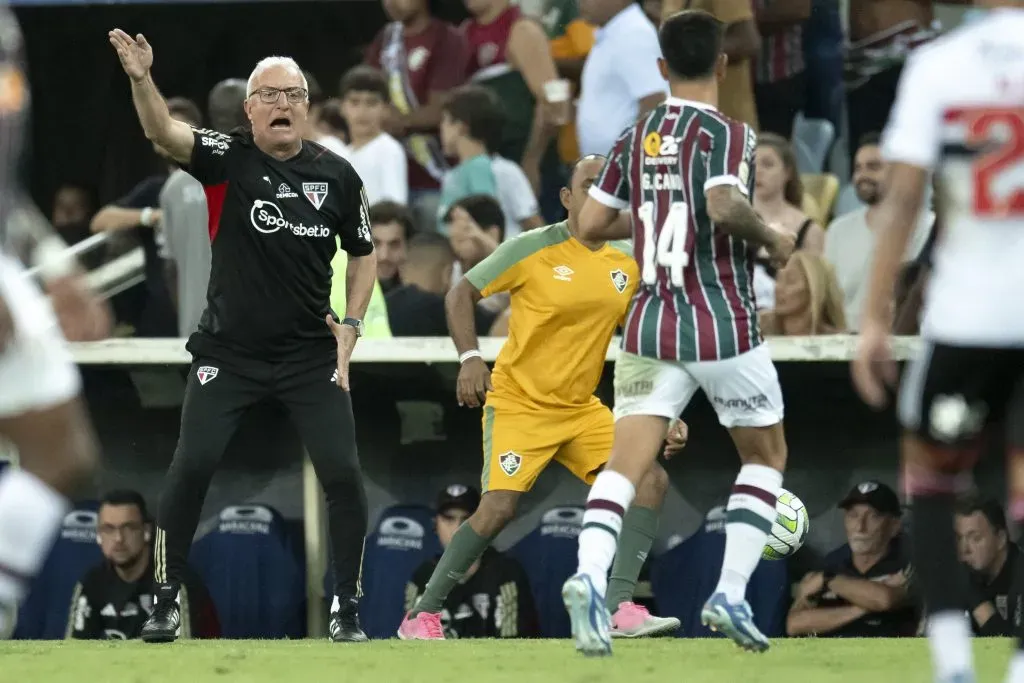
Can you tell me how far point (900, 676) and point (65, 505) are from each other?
99.3 inches

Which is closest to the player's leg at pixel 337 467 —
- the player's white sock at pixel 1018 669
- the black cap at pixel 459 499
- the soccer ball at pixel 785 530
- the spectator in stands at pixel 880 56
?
the soccer ball at pixel 785 530

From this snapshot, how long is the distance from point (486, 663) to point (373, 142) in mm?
5186

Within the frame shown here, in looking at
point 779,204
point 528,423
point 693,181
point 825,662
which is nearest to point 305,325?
point 528,423

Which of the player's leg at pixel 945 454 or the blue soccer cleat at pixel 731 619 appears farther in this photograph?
the blue soccer cleat at pixel 731 619

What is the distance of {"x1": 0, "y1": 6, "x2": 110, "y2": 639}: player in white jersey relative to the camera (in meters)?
4.76

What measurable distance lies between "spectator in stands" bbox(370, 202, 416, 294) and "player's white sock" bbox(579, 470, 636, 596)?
4625 mm

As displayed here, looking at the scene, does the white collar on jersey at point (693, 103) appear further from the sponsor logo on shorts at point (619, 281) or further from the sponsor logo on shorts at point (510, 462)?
the sponsor logo on shorts at point (510, 462)

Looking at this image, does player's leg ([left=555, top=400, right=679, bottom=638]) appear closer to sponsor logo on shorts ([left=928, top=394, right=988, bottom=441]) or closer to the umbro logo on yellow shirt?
the umbro logo on yellow shirt

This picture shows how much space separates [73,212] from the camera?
474 inches

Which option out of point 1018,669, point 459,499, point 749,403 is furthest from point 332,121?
point 1018,669

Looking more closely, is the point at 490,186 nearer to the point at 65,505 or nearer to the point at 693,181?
the point at 693,181

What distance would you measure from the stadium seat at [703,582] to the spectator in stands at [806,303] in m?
1.19

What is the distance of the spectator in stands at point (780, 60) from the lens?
1072 cm

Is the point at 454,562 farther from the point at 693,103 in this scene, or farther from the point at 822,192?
the point at 822,192
